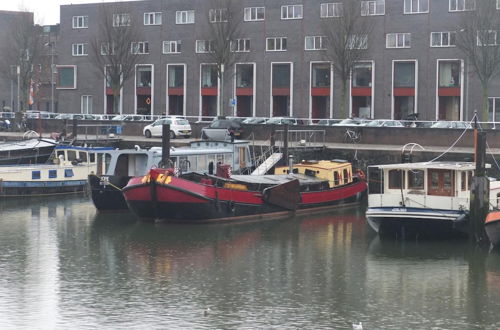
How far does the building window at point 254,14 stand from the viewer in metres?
87.2

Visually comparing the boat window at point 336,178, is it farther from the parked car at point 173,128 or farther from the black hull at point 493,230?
the parked car at point 173,128

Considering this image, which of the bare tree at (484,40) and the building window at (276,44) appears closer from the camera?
the bare tree at (484,40)

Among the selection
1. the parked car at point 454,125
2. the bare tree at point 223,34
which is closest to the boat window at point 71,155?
the parked car at point 454,125

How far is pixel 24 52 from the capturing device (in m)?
94.8

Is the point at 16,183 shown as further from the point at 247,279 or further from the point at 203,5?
the point at 203,5

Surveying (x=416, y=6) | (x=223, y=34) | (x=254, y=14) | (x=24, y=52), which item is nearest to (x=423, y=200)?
(x=416, y=6)

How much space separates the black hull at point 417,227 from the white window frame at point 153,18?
183ft

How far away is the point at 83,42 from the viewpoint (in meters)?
96.6

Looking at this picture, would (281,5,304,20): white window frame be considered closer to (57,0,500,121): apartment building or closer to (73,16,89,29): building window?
→ (57,0,500,121): apartment building

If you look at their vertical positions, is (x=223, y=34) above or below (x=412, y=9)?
below

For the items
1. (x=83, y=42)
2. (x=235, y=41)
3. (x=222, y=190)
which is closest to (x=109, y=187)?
(x=222, y=190)

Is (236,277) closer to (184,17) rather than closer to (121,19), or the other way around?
(121,19)

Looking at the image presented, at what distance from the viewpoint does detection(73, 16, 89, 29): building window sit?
9650cm

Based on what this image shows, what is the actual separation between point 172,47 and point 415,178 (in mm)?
54752
